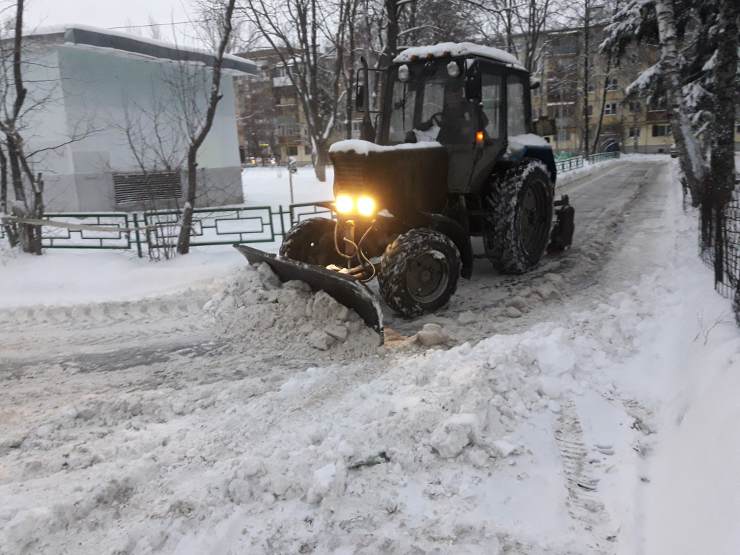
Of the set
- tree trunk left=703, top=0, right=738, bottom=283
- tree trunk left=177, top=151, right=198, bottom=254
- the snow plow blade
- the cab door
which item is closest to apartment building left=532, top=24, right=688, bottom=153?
tree trunk left=703, top=0, right=738, bottom=283

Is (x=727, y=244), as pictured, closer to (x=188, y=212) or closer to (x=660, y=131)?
(x=188, y=212)

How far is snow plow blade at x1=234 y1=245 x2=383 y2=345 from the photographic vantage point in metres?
5.13

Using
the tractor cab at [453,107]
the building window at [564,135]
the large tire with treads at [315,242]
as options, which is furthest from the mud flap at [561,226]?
the building window at [564,135]

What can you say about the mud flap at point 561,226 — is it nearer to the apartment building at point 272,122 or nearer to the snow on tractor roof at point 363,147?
the snow on tractor roof at point 363,147

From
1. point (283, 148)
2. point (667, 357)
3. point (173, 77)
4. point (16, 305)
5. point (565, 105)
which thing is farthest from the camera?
point (283, 148)

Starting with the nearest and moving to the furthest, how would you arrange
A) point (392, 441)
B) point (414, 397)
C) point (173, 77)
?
1. point (392, 441)
2. point (414, 397)
3. point (173, 77)

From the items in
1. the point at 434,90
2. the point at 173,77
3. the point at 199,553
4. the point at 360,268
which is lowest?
the point at 199,553

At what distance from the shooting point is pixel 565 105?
191ft

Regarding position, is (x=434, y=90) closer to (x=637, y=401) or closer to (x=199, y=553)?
(x=637, y=401)

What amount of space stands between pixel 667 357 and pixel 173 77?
1569cm

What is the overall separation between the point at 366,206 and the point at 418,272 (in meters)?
0.90

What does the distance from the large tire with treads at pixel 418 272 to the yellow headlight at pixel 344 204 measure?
704 mm

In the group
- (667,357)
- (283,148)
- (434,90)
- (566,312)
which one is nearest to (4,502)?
(667,357)

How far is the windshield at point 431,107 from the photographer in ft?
21.8
